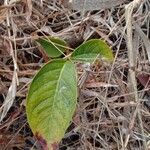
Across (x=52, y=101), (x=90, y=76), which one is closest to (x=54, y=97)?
(x=52, y=101)

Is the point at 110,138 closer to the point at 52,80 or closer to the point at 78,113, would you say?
the point at 78,113

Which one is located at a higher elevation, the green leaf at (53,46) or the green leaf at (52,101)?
the green leaf at (53,46)

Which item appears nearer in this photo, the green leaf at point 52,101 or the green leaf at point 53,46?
the green leaf at point 52,101

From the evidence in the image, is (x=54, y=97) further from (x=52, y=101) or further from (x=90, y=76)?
(x=90, y=76)
